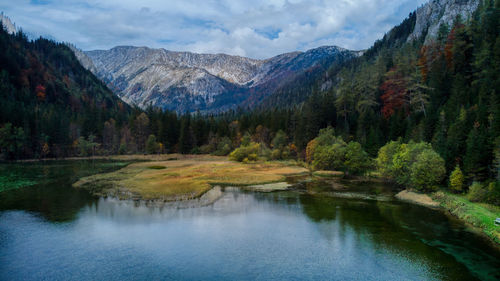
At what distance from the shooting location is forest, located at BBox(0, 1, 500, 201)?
214 ft

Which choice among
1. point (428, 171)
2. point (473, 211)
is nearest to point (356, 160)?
point (428, 171)

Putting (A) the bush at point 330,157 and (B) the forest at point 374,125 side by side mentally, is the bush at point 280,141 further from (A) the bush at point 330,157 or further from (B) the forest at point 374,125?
(A) the bush at point 330,157

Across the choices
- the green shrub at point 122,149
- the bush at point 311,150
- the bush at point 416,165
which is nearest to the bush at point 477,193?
the bush at point 416,165

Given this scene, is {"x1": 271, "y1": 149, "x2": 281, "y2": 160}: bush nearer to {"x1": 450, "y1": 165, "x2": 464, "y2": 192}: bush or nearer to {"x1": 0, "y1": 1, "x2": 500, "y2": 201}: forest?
{"x1": 0, "y1": 1, "x2": 500, "y2": 201}: forest

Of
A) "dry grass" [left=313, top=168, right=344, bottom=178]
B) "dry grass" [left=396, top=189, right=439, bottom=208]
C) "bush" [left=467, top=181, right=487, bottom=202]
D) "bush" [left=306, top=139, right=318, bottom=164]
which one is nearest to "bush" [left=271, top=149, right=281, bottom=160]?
"bush" [left=306, top=139, right=318, bottom=164]

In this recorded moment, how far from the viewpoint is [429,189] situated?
63844 mm

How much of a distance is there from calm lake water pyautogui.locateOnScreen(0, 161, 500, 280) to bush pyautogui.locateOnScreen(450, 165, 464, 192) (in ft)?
35.1

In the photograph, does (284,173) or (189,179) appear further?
(284,173)

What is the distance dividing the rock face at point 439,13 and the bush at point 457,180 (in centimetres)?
9080

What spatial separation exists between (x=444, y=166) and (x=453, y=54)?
173 feet

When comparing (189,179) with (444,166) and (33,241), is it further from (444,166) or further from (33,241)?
(444,166)

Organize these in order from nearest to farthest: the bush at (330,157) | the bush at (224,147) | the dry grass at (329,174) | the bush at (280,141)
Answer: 1. the dry grass at (329,174)
2. the bush at (330,157)
3. the bush at (280,141)
4. the bush at (224,147)

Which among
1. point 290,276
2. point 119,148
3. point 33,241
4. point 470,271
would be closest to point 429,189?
point 470,271

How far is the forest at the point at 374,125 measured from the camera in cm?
6519
